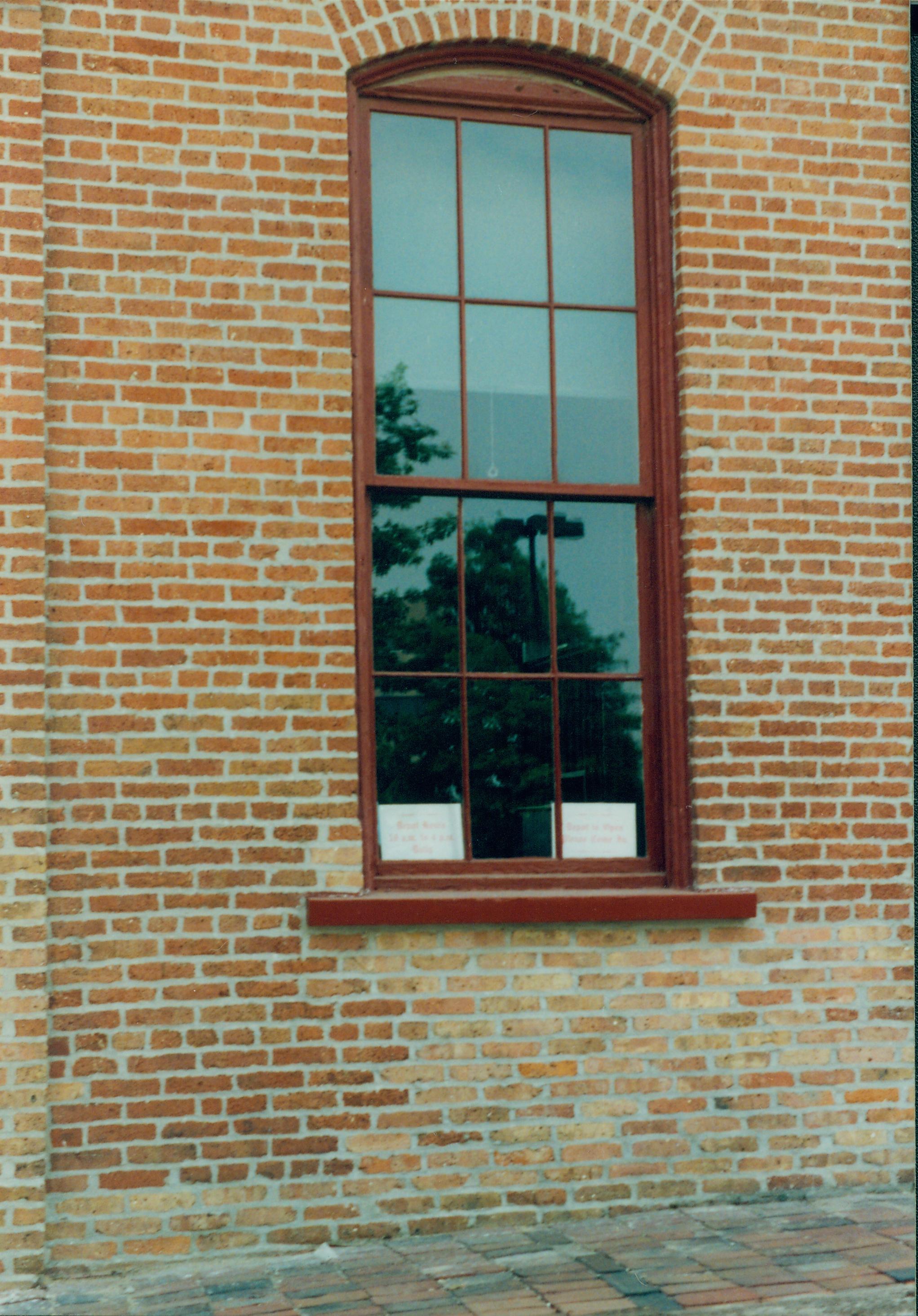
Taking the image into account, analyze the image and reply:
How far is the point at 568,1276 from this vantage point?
181 inches

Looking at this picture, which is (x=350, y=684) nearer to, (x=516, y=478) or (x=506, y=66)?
(x=516, y=478)

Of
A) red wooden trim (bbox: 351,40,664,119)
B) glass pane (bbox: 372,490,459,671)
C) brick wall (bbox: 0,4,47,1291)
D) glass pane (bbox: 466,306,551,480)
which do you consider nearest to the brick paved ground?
brick wall (bbox: 0,4,47,1291)

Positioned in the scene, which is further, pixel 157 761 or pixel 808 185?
pixel 808 185

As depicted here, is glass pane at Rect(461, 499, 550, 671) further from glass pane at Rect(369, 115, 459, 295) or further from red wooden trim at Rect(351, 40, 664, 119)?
red wooden trim at Rect(351, 40, 664, 119)

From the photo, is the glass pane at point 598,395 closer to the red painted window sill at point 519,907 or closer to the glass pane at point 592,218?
the glass pane at point 592,218

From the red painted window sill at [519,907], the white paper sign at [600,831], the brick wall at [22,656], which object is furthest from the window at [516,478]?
the brick wall at [22,656]

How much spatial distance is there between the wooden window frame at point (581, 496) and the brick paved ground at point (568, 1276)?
3.56 ft

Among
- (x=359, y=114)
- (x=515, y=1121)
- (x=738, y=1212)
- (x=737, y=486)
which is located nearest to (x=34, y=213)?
(x=359, y=114)

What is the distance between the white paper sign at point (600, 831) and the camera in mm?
5512

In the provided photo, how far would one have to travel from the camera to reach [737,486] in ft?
18.5

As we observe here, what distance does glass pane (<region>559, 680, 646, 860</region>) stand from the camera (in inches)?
218

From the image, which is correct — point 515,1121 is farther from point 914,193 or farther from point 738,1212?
point 914,193

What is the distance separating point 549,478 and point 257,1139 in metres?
2.63

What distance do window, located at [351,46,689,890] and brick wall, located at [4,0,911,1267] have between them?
0.16 meters
